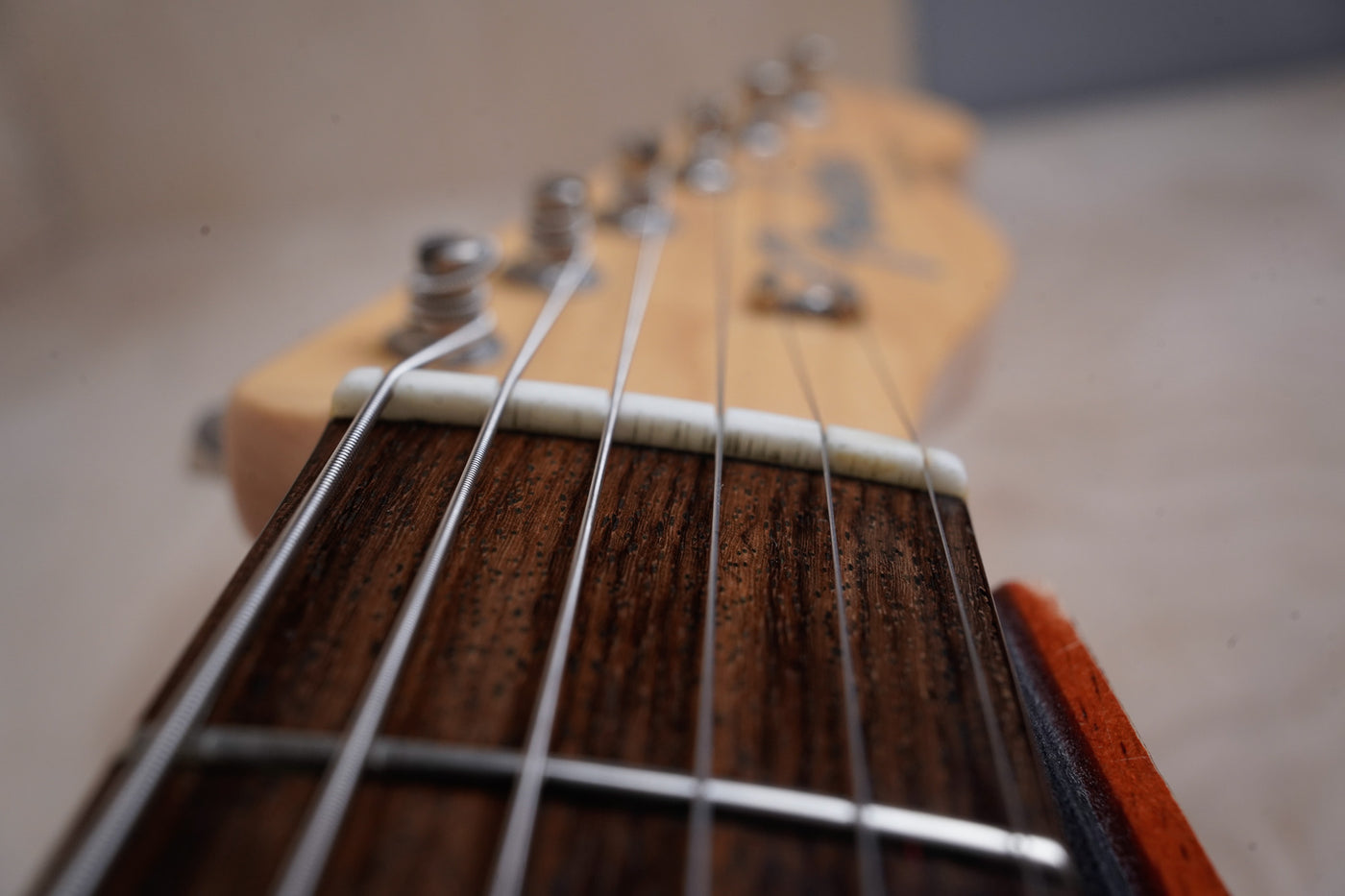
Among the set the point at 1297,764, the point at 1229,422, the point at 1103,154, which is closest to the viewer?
the point at 1297,764

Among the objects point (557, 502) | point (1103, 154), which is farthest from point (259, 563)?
point (1103, 154)

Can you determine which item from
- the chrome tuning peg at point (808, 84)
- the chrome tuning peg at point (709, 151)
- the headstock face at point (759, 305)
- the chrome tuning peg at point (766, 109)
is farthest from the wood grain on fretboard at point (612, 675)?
the chrome tuning peg at point (808, 84)

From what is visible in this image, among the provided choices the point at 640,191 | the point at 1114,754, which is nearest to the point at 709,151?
the point at 640,191

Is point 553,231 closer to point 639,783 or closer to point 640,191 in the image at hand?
point 640,191

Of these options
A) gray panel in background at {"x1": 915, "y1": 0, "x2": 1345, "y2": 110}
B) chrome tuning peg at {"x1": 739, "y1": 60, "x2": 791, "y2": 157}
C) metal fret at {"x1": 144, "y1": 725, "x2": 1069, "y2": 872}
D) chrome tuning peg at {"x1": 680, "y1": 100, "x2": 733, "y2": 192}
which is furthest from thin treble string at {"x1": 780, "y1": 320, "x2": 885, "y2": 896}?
gray panel in background at {"x1": 915, "y1": 0, "x2": 1345, "y2": 110}

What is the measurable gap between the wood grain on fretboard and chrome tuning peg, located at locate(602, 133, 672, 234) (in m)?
0.52

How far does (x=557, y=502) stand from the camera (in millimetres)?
366

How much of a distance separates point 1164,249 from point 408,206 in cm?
179

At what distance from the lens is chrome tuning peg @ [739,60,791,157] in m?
1.22

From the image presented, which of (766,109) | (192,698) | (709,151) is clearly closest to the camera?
(192,698)

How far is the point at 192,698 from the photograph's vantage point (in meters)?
0.24

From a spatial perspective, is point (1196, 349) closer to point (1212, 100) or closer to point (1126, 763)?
point (1126, 763)

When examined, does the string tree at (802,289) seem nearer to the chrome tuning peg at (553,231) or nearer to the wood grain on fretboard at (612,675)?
the chrome tuning peg at (553,231)

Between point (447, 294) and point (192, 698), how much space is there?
0.35 m
